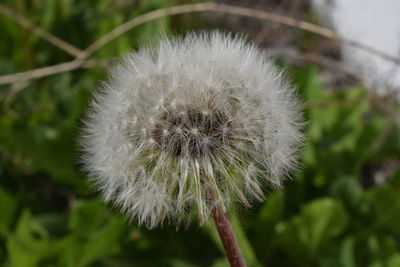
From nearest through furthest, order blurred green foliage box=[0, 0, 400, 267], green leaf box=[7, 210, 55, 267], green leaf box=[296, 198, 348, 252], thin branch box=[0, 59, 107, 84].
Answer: green leaf box=[7, 210, 55, 267]
blurred green foliage box=[0, 0, 400, 267]
green leaf box=[296, 198, 348, 252]
thin branch box=[0, 59, 107, 84]

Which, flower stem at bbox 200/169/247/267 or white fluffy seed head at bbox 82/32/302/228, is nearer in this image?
flower stem at bbox 200/169/247/267

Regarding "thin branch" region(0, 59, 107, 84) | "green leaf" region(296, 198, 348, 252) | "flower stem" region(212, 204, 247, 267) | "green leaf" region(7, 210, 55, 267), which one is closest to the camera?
"flower stem" region(212, 204, 247, 267)

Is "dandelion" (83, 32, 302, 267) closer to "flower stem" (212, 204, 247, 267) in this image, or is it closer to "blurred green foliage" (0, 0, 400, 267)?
"flower stem" (212, 204, 247, 267)

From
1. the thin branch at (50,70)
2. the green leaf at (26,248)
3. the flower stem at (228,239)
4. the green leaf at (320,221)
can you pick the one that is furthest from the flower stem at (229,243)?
the thin branch at (50,70)

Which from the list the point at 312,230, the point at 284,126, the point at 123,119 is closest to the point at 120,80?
the point at 123,119

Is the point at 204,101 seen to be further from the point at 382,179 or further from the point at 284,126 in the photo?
the point at 382,179

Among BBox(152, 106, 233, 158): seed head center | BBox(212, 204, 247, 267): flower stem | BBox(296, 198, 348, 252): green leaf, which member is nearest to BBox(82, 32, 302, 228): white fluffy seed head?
BBox(152, 106, 233, 158): seed head center

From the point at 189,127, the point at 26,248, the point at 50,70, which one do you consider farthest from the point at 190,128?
the point at 50,70

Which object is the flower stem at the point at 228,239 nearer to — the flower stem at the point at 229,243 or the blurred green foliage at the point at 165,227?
the flower stem at the point at 229,243

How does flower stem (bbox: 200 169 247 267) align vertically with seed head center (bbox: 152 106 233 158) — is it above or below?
below
